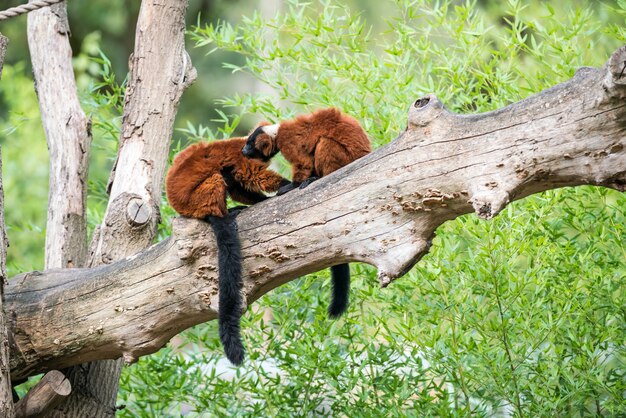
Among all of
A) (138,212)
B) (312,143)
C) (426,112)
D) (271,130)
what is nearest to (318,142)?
(312,143)

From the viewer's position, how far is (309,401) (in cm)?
317

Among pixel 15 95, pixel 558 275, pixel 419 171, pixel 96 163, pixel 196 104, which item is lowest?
pixel 196 104

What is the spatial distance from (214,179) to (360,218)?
1.79 feet

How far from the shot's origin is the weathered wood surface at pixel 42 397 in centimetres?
263

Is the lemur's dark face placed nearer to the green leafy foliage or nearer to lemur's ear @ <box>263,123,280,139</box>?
lemur's ear @ <box>263,123,280,139</box>

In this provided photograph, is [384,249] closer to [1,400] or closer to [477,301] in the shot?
[477,301]

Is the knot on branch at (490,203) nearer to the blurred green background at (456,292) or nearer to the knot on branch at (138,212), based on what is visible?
the blurred green background at (456,292)

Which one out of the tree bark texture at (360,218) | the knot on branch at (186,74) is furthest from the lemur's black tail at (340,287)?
the knot on branch at (186,74)

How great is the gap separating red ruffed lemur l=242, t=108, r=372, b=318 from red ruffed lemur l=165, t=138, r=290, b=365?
7cm

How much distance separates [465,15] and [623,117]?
1.39 m

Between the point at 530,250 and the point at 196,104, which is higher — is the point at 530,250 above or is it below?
above

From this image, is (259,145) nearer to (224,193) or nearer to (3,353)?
(224,193)

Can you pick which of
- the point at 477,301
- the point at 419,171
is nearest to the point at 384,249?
the point at 419,171

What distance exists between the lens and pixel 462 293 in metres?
2.91
